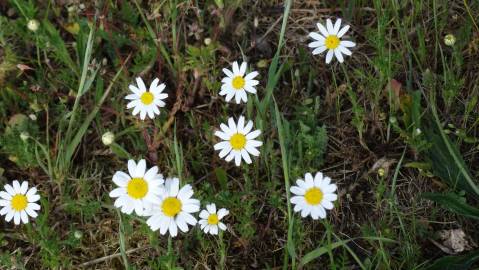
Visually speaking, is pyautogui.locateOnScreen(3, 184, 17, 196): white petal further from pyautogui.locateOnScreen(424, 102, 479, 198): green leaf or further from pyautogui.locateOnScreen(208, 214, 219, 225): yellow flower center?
pyautogui.locateOnScreen(424, 102, 479, 198): green leaf

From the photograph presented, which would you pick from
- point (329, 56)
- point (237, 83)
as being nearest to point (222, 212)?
point (237, 83)

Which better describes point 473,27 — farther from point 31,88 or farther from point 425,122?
point 31,88

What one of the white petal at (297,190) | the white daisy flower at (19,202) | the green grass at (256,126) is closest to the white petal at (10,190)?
the white daisy flower at (19,202)

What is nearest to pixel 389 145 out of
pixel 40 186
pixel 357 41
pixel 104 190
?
pixel 357 41

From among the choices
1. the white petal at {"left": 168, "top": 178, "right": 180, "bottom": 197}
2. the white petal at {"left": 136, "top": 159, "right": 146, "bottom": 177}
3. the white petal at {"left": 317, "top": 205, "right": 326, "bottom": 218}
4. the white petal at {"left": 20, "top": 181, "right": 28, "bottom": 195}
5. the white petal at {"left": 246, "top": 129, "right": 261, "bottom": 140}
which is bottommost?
the white petal at {"left": 317, "top": 205, "right": 326, "bottom": 218}

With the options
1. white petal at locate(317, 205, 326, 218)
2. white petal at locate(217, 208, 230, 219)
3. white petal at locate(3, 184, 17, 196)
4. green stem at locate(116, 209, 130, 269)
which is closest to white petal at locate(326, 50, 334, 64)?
white petal at locate(317, 205, 326, 218)
